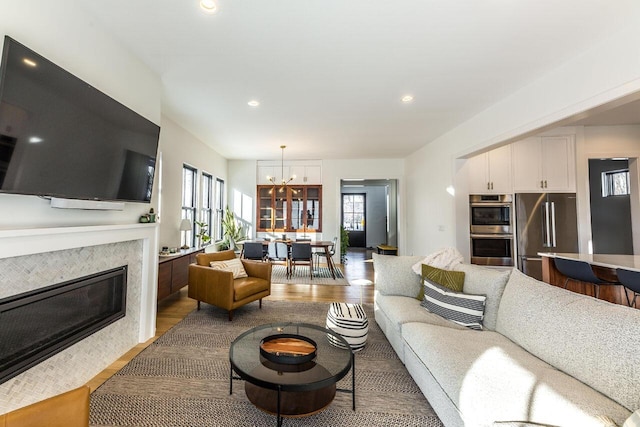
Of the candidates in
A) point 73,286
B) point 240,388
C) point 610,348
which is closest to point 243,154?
point 73,286

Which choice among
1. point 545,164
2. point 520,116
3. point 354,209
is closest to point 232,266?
point 520,116

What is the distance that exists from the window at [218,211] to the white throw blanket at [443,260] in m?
4.89

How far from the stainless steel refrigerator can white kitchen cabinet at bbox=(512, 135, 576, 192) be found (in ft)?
0.58

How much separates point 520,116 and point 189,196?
5.47m

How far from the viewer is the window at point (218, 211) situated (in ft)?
20.2

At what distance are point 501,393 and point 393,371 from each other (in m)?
1.03

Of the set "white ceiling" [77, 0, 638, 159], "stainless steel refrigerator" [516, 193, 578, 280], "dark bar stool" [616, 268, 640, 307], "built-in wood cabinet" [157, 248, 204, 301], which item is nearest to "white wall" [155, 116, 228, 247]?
"white ceiling" [77, 0, 638, 159]

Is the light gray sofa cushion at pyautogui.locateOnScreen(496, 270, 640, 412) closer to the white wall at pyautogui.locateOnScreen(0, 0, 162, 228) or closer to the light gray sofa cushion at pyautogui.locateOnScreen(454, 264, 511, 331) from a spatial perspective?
the light gray sofa cushion at pyautogui.locateOnScreen(454, 264, 511, 331)

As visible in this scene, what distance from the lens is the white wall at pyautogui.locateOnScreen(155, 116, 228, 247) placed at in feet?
13.0

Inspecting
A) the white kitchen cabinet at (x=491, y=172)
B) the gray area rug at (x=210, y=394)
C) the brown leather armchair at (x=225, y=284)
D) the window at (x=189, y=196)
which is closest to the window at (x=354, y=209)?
the white kitchen cabinet at (x=491, y=172)

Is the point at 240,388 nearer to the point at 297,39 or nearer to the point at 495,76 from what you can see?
the point at 297,39

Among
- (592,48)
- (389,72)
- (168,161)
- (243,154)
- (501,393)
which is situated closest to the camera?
(501,393)

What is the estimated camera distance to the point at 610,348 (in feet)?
3.98

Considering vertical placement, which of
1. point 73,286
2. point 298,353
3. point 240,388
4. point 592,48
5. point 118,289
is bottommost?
point 240,388
